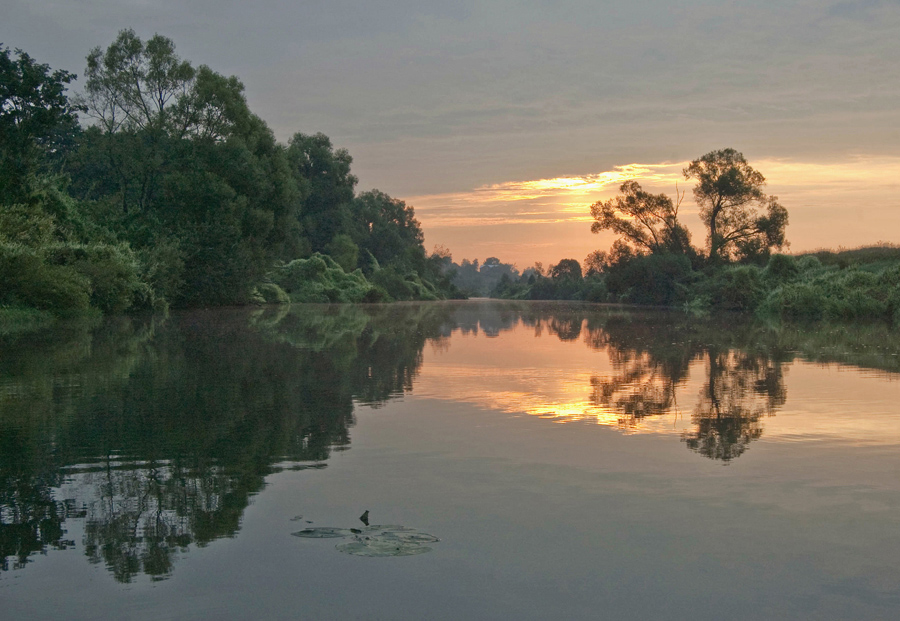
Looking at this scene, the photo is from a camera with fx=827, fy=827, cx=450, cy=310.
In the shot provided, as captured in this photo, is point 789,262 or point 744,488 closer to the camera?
point 744,488

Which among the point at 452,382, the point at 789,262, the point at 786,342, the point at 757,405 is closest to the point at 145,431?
the point at 452,382

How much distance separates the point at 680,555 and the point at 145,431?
5126 mm

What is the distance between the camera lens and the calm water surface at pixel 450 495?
3.74 metres

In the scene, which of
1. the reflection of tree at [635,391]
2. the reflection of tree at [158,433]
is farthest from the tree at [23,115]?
the reflection of tree at [635,391]

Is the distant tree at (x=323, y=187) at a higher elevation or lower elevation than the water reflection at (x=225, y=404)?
higher

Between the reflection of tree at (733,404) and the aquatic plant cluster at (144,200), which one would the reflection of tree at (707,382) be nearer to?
the reflection of tree at (733,404)

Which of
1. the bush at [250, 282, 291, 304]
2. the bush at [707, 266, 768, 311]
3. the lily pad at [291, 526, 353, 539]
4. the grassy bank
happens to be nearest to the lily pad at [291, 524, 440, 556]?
the lily pad at [291, 526, 353, 539]

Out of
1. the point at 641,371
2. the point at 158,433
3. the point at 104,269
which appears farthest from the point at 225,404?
the point at 104,269

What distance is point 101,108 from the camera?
42312 millimetres

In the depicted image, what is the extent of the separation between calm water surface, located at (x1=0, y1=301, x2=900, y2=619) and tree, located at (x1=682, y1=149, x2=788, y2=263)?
4704 cm

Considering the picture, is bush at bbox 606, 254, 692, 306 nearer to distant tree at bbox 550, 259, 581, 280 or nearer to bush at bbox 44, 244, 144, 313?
bush at bbox 44, 244, 144, 313

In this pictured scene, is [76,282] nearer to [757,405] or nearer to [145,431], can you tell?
[145,431]

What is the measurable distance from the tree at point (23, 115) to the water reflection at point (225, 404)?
9803mm

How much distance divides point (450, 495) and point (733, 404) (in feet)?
17.0
